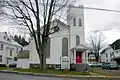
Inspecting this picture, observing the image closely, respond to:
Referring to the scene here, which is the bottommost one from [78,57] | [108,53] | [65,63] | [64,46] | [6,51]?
[65,63]

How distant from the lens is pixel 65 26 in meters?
38.5

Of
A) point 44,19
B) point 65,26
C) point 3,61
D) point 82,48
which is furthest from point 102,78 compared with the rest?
point 3,61

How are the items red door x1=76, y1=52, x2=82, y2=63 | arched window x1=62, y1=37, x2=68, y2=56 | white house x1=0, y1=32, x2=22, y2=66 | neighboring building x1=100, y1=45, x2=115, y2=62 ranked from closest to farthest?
red door x1=76, y1=52, x2=82, y2=63 < arched window x1=62, y1=37, x2=68, y2=56 < white house x1=0, y1=32, x2=22, y2=66 < neighboring building x1=100, y1=45, x2=115, y2=62

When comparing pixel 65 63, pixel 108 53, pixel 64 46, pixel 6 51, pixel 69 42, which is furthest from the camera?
pixel 108 53

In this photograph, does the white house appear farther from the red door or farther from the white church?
the red door

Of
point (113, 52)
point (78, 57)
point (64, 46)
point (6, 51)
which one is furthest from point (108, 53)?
point (64, 46)

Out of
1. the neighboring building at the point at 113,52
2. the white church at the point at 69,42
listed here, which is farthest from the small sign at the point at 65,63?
the neighboring building at the point at 113,52

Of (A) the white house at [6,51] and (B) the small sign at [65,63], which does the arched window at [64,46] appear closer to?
(B) the small sign at [65,63]

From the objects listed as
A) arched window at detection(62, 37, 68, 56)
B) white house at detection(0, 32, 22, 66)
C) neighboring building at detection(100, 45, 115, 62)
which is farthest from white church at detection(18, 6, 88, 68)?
neighboring building at detection(100, 45, 115, 62)

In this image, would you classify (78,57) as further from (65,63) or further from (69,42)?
(65,63)

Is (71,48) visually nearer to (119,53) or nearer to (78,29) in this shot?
(78,29)

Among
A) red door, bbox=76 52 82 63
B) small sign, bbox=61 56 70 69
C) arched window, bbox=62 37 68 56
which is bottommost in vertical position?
small sign, bbox=61 56 70 69

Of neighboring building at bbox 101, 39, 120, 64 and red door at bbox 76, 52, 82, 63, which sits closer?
red door at bbox 76, 52, 82, 63

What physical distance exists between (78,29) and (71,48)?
352cm
